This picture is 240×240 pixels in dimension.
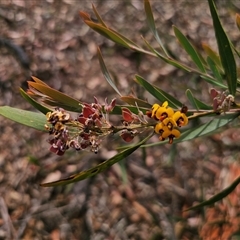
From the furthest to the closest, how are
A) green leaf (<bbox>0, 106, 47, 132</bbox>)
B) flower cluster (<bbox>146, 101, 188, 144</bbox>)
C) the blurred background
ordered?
the blurred background, green leaf (<bbox>0, 106, 47, 132</bbox>), flower cluster (<bbox>146, 101, 188, 144</bbox>)

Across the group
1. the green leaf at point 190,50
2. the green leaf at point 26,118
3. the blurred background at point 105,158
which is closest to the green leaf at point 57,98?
the green leaf at point 26,118

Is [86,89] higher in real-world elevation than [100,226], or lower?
higher

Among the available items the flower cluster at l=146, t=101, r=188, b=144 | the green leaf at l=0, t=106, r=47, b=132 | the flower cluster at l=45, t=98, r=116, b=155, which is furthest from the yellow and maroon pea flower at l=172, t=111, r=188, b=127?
the green leaf at l=0, t=106, r=47, b=132

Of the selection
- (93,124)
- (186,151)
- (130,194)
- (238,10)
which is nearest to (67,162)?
(130,194)

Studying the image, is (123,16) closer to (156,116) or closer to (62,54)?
(62,54)

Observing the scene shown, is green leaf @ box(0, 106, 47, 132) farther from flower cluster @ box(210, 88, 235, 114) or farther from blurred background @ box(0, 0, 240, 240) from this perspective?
blurred background @ box(0, 0, 240, 240)

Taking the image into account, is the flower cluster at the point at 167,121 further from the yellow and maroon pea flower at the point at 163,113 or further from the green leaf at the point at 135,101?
the green leaf at the point at 135,101
